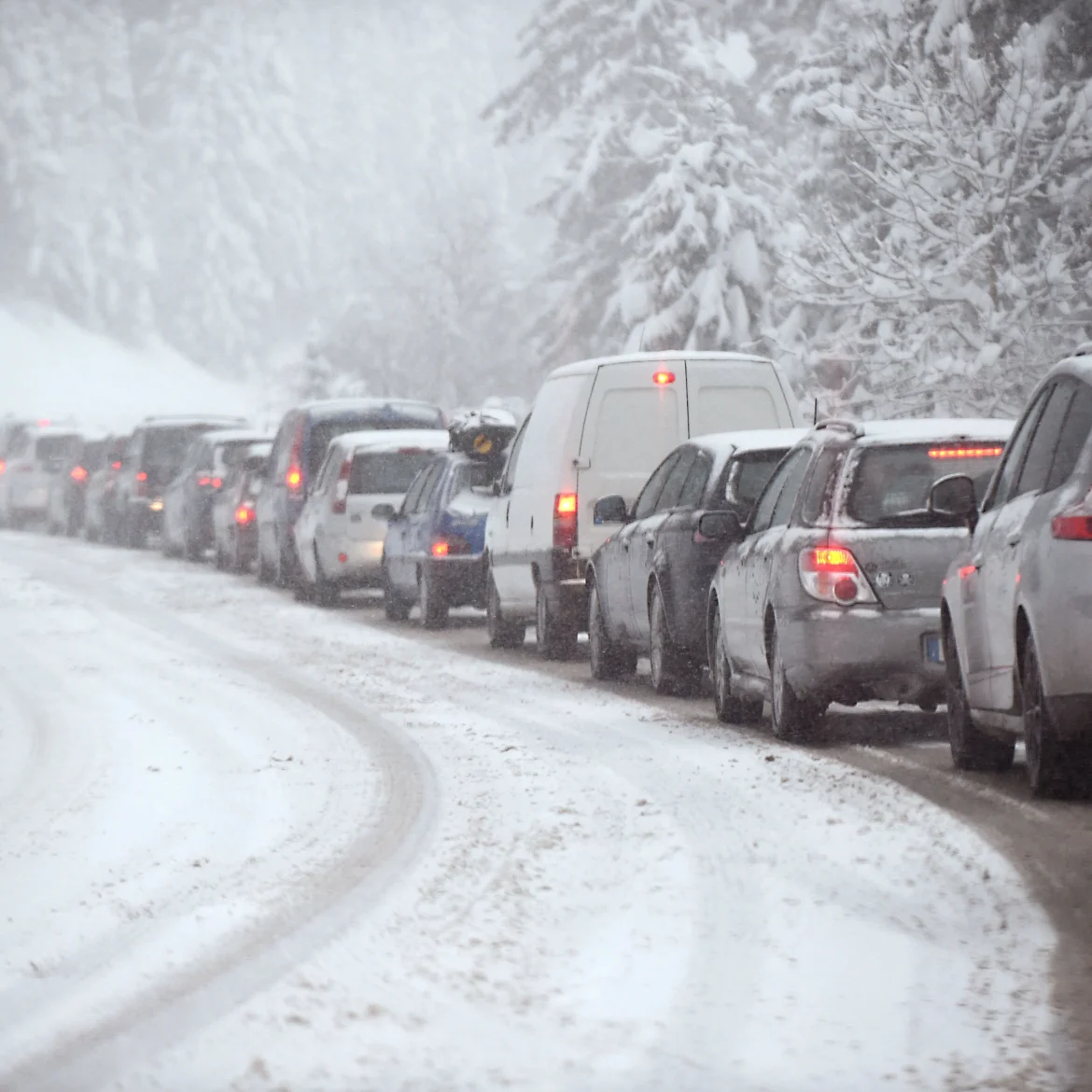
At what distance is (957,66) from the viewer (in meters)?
29.4

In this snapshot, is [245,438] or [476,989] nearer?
[476,989]

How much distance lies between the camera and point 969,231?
29.1 meters

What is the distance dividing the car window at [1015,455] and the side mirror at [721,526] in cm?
268

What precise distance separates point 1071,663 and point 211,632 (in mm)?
12411

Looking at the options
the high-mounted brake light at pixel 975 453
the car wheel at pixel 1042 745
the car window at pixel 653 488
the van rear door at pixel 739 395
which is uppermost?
the van rear door at pixel 739 395

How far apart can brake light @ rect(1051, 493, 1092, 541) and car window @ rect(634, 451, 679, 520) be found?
6.53 m

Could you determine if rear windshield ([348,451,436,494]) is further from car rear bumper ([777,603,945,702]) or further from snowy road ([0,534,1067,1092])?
car rear bumper ([777,603,945,702])

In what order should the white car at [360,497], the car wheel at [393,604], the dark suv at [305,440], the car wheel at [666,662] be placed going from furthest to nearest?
the dark suv at [305,440], the white car at [360,497], the car wheel at [393,604], the car wheel at [666,662]

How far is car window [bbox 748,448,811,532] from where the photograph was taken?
12.9 meters

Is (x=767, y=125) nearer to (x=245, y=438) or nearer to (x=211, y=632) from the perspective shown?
(x=245, y=438)

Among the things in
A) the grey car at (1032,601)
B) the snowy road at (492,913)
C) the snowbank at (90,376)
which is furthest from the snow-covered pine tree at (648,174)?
the snowbank at (90,376)

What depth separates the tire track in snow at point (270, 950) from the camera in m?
5.43

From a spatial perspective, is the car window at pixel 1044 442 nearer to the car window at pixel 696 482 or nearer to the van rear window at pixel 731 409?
the car window at pixel 696 482

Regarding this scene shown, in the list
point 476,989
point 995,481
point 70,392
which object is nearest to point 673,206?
point 995,481
